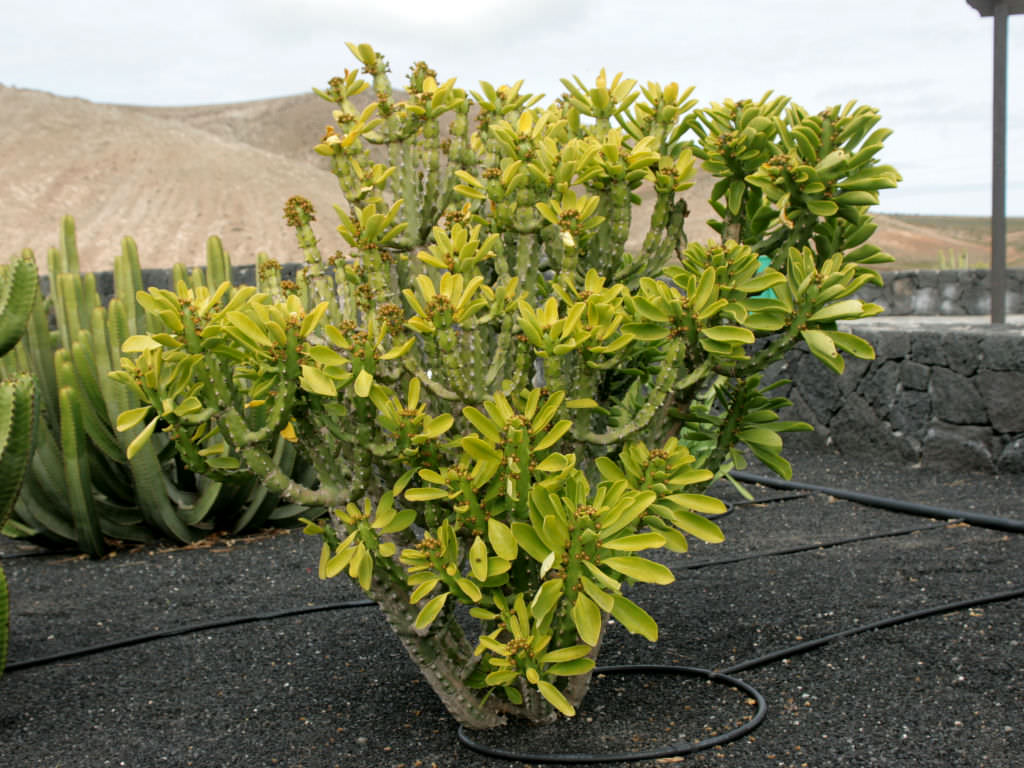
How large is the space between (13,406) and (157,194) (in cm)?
3816

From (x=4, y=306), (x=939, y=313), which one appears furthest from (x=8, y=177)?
(x=4, y=306)

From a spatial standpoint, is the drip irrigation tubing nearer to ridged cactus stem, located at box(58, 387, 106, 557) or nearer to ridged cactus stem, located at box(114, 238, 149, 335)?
ridged cactus stem, located at box(58, 387, 106, 557)

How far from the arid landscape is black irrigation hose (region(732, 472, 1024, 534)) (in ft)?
83.9

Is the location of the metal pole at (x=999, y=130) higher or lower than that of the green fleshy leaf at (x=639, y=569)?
higher

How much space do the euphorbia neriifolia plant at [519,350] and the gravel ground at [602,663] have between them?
0.28 metres

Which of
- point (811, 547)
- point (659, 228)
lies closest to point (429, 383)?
point (659, 228)

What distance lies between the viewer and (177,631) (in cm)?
308

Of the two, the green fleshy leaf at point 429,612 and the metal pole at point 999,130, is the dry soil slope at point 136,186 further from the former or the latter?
the green fleshy leaf at point 429,612

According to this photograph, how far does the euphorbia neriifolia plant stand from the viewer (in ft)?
5.97

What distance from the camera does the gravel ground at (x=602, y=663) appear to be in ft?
7.04

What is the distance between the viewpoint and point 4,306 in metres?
2.74

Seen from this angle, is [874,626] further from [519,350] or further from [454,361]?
[454,361]

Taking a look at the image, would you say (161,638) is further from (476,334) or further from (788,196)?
(788,196)

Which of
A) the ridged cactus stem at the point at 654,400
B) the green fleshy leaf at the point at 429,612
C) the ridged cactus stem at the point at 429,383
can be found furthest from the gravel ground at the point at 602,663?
the ridged cactus stem at the point at 429,383
